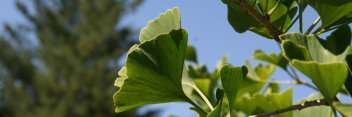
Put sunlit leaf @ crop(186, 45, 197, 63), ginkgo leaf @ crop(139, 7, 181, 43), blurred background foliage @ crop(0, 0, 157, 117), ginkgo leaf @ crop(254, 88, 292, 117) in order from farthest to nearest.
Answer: blurred background foliage @ crop(0, 0, 157, 117) < sunlit leaf @ crop(186, 45, 197, 63) < ginkgo leaf @ crop(254, 88, 292, 117) < ginkgo leaf @ crop(139, 7, 181, 43)

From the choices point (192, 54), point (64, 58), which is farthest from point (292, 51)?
point (64, 58)

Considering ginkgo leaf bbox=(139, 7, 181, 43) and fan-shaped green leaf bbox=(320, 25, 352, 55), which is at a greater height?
ginkgo leaf bbox=(139, 7, 181, 43)

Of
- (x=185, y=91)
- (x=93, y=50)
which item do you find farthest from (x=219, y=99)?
(x=93, y=50)

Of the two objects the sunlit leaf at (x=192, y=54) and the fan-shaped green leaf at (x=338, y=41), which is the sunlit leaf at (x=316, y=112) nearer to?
the fan-shaped green leaf at (x=338, y=41)

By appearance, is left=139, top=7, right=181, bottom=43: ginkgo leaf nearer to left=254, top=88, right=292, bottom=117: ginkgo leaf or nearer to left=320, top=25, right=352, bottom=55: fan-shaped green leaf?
left=320, top=25, right=352, bottom=55: fan-shaped green leaf

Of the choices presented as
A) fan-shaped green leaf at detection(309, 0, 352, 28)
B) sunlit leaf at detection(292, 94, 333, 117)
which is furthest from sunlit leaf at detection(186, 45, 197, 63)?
fan-shaped green leaf at detection(309, 0, 352, 28)

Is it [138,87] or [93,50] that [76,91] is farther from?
[138,87]

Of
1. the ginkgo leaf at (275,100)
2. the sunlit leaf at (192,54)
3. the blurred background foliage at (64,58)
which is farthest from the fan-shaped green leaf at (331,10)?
the blurred background foliage at (64,58)

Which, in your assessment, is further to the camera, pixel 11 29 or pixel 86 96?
pixel 11 29

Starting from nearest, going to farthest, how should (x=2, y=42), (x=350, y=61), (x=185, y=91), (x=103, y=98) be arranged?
(x=350, y=61) → (x=185, y=91) → (x=103, y=98) → (x=2, y=42)
